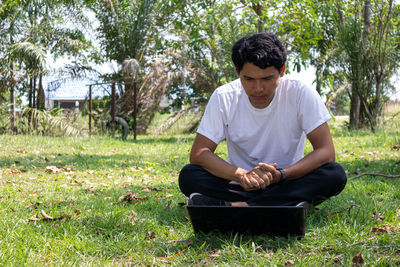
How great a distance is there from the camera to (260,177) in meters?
2.89

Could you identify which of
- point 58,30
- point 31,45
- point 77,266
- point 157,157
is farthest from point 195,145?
point 58,30

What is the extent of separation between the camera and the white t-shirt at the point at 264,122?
10.7ft

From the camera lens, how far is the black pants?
3027mm

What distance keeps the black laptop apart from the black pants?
1.05 ft

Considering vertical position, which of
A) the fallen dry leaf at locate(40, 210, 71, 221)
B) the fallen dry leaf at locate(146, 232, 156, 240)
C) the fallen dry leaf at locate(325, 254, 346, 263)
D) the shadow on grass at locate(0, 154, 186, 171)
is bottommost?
the shadow on grass at locate(0, 154, 186, 171)

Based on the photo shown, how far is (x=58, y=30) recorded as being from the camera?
16266 millimetres

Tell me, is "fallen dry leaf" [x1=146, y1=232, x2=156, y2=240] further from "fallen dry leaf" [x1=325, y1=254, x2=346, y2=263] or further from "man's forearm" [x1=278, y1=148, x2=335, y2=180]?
"fallen dry leaf" [x1=325, y1=254, x2=346, y2=263]

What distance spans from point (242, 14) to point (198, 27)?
53.6 inches

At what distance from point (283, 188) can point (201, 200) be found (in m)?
0.60

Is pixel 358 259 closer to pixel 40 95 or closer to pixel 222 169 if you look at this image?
pixel 222 169

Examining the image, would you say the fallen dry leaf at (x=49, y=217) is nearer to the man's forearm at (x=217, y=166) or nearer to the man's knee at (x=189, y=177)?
the man's knee at (x=189, y=177)

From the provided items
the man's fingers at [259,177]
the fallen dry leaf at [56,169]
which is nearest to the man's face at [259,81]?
the man's fingers at [259,177]

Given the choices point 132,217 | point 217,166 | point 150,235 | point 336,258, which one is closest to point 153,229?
point 150,235

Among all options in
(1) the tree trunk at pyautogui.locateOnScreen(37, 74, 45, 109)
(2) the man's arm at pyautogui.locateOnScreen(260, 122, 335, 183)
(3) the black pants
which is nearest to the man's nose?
(2) the man's arm at pyautogui.locateOnScreen(260, 122, 335, 183)
